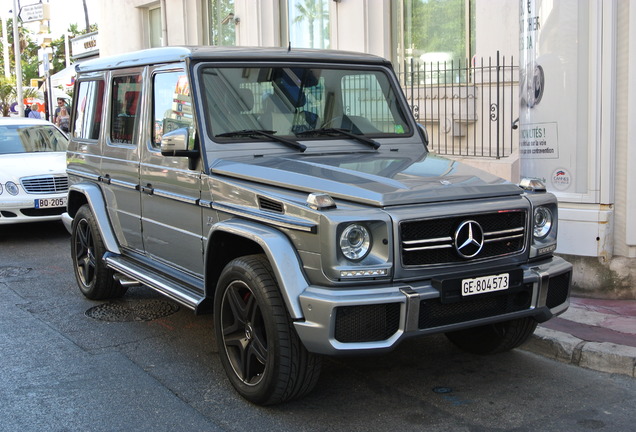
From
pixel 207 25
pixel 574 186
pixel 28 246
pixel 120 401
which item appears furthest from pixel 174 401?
pixel 207 25

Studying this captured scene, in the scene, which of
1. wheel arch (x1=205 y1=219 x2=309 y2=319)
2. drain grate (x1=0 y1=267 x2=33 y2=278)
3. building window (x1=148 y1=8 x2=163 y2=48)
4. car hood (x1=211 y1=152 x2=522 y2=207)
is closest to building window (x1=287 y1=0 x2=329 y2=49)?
building window (x1=148 y1=8 x2=163 y2=48)

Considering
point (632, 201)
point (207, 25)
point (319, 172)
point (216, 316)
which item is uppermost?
point (207, 25)

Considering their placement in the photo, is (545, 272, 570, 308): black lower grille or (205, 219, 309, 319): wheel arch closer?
(205, 219, 309, 319): wheel arch

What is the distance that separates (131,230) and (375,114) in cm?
221

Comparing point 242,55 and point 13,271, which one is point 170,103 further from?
point 13,271

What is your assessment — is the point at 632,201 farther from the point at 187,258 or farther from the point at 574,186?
the point at 187,258

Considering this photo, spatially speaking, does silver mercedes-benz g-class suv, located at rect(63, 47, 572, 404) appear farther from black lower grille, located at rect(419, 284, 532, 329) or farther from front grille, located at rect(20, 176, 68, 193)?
front grille, located at rect(20, 176, 68, 193)

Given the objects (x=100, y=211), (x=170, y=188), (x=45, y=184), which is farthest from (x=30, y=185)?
A: (x=170, y=188)

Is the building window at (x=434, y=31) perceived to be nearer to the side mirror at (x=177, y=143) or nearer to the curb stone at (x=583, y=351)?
the curb stone at (x=583, y=351)

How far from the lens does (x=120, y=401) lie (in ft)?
15.3

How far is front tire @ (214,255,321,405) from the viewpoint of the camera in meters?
4.14

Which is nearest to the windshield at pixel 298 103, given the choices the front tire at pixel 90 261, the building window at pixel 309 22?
the front tire at pixel 90 261

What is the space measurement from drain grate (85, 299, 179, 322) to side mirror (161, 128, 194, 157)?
208 cm

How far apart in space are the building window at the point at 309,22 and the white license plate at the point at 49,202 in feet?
19.9
